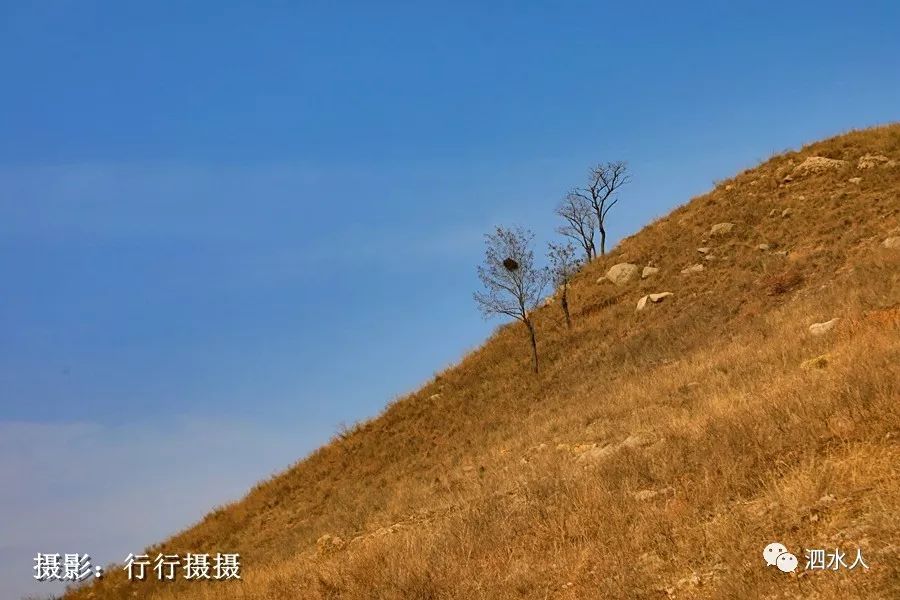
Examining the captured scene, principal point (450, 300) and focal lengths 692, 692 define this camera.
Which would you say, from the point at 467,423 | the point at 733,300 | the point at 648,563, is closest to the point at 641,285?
the point at 733,300

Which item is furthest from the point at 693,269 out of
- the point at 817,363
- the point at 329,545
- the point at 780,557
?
the point at 780,557

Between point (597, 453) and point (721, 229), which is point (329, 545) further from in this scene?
point (721, 229)

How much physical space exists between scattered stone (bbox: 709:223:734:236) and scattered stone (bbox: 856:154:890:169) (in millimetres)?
6527

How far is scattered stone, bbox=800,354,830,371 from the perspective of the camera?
1183 cm

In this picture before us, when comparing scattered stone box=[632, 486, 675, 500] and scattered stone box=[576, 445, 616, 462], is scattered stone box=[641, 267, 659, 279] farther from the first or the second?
scattered stone box=[632, 486, 675, 500]

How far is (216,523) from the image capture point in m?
25.9

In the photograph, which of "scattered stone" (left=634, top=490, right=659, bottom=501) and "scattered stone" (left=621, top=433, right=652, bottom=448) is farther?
Result: "scattered stone" (left=621, top=433, right=652, bottom=448)

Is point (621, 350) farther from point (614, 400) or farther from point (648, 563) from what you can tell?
point (648, 563)

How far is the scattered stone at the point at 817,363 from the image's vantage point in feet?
38.8

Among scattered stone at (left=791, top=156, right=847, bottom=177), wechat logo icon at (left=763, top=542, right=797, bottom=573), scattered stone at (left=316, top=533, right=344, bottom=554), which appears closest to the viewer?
wechat logo icon at (left=763, top=542, right=797, bottom=573)

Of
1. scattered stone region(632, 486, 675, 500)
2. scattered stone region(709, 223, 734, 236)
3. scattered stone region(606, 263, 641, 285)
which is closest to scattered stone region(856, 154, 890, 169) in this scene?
scattered stone region(709, 223, 734, 236)

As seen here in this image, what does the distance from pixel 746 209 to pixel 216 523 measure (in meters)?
26.3

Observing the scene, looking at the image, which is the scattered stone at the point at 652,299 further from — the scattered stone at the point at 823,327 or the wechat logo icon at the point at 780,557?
the wechat logo icon at the point at 780,557

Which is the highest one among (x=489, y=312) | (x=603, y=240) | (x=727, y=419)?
(x=603, y=240)
